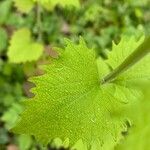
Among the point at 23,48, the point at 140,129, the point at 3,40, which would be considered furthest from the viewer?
the point at 3,40

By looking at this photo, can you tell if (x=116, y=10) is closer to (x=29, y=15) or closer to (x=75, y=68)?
(x=29, y=15)

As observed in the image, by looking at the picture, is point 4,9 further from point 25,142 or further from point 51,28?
point 25,142

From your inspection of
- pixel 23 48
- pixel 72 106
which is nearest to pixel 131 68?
pixel 72 106

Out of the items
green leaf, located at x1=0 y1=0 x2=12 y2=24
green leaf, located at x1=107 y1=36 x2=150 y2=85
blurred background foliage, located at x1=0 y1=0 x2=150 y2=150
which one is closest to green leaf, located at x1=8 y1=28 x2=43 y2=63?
blurred background foliage, located at x1=0 y1=0 x2=150 y2=150

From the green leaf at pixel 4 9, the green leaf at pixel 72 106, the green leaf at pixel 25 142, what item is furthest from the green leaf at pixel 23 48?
the green leaf at pixel 72 106

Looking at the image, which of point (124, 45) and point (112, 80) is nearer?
point (112, 80)

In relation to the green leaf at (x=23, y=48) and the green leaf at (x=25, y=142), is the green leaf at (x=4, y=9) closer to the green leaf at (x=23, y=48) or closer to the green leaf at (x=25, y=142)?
the green leaf at (x=23, y=48)

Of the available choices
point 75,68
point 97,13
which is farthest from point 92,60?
point 97,13
